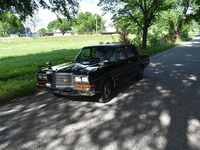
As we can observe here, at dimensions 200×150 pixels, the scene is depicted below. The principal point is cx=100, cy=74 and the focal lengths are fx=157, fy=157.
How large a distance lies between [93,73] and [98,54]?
134 cm

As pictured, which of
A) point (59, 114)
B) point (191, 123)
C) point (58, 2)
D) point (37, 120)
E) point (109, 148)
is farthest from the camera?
point (58, 2)

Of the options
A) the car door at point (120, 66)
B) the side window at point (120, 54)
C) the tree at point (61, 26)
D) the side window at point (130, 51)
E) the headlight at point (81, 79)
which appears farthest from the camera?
the tree at point (61, 26)

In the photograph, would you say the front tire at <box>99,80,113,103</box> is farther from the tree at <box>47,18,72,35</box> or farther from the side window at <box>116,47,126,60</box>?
the tree at <box>47,18,72,35</box>

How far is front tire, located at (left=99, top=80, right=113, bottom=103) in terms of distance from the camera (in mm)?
4305

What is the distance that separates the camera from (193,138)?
2.75 m

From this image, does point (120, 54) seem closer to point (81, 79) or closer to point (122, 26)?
point (81, 79)

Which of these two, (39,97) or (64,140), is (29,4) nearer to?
(39,97)

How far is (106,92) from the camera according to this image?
446 cm

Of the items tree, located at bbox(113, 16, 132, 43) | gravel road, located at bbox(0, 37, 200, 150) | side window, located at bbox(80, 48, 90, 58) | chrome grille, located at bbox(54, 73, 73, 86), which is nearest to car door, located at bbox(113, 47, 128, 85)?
gravel road, located at bbox(0, 37, 200, 150)

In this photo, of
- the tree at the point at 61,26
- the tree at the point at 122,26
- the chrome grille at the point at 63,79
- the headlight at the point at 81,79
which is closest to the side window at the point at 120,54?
the headlight at the point at 81,79

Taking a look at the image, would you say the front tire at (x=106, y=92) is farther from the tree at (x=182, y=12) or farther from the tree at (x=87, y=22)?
the tree at (x=87, y=22)

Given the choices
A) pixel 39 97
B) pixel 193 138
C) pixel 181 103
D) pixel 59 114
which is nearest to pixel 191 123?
pixel 193 138

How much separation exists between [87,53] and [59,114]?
2.23 metres

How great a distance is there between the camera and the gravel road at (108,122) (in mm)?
2707
